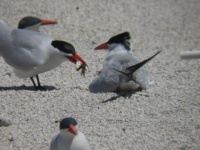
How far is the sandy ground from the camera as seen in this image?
460 cm

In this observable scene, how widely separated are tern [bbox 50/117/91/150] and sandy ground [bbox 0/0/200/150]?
0.41 metres

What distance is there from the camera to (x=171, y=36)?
770 cm

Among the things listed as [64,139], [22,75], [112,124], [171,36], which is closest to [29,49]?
[22,75]

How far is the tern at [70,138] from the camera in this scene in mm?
3998

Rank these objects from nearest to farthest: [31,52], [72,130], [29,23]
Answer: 1. [72,130]
2. [31,52]
3. [29,23]

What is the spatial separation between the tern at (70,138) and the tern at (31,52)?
5.59 ft

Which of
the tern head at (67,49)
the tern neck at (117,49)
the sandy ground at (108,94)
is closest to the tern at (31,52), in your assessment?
the tern head at (67,49)

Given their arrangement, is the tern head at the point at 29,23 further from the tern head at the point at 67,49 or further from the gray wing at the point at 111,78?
the gray wing at the point at 111,78

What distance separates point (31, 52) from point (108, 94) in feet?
2.84

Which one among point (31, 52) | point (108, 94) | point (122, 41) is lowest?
point (108, 94)

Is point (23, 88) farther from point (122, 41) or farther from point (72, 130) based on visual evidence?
point (72, 130)

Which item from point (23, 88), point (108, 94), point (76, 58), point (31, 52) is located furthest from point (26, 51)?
point (108, 94)

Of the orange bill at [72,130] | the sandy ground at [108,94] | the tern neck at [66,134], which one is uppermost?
the orange bill at [72,130]

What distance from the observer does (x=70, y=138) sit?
13.3 feet
